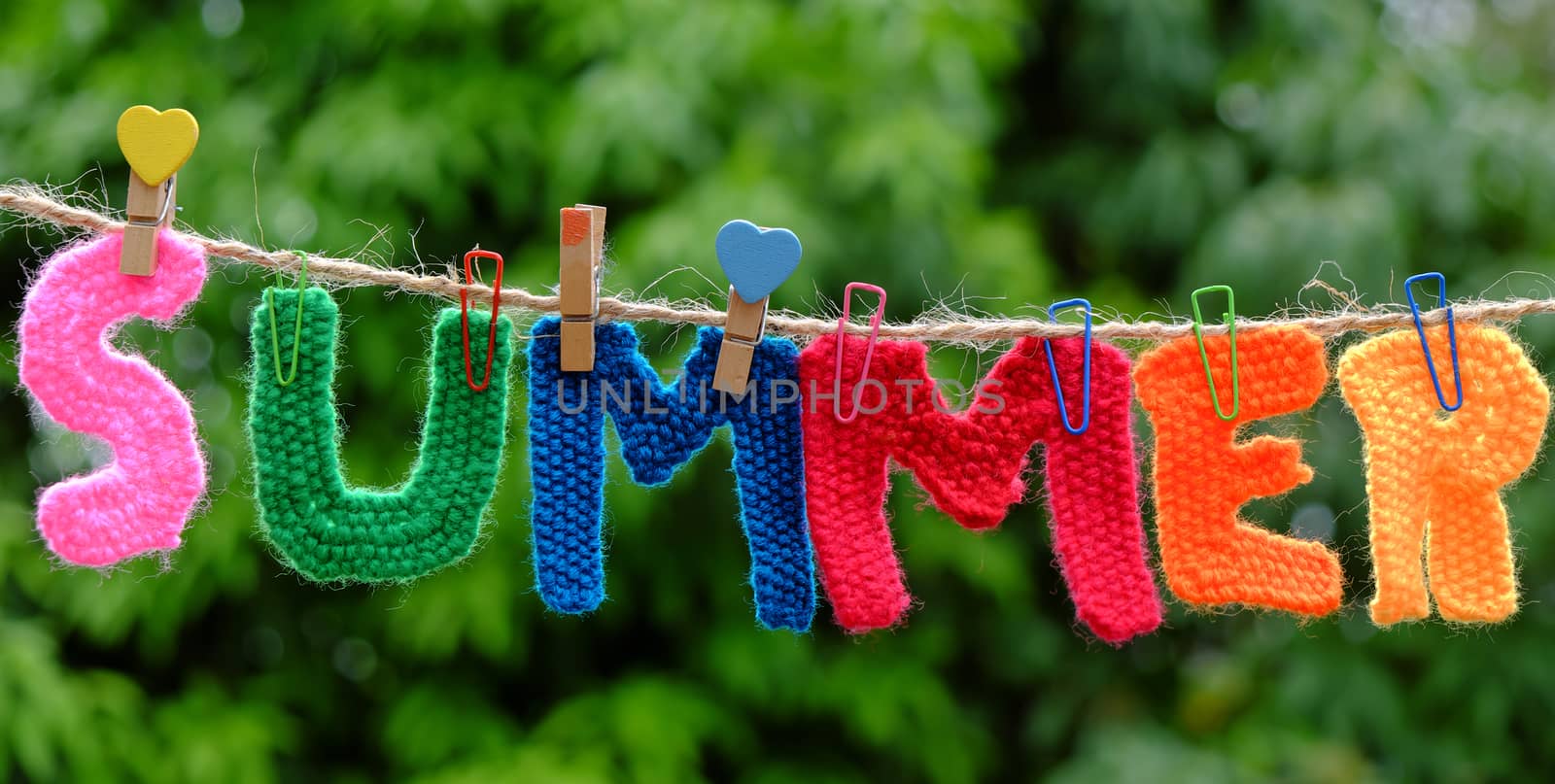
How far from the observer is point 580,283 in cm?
92

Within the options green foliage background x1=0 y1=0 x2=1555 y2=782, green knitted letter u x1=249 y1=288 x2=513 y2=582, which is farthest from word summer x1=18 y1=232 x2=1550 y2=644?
green foliage background x1=0 y1=0 x2=1555 y2=782

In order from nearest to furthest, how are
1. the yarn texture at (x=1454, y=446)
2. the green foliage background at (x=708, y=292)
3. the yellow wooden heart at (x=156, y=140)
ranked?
the yellow wooden heart at (x=156, y=140) < the yarn texture at (x=1454, y=446) < the green foliage background at (x=708, y=292)

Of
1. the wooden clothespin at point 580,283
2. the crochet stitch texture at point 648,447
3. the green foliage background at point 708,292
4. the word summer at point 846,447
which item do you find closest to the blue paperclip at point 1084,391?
the word summer at point 846,447

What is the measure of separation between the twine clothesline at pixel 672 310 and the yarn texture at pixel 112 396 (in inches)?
1.3

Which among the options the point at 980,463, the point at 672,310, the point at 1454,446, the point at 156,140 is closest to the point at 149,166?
the point at 156,140

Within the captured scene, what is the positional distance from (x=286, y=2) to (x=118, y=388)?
1.68 meters

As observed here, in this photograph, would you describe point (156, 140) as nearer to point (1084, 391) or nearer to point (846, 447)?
point (846, 447)

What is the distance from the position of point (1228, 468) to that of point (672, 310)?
0.47m

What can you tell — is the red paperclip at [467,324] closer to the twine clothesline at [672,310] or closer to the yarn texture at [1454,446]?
the twine clothesline at [672,310]

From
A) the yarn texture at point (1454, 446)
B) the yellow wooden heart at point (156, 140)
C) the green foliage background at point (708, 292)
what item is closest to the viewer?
the yellow wooden heart at point (156, 140)

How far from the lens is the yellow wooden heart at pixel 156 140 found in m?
0.88

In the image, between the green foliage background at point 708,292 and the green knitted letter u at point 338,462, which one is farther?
the green foliage background at point 708,292

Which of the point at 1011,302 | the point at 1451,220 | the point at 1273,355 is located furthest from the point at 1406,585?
the point at 1451,220

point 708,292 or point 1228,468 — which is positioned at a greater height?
point 708,292
